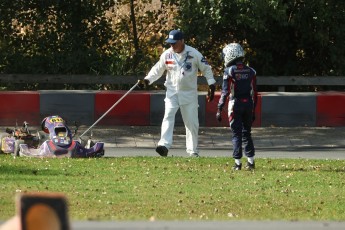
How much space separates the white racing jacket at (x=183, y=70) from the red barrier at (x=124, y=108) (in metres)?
3.45

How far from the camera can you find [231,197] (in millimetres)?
11656

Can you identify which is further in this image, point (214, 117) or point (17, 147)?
point (214, 117)

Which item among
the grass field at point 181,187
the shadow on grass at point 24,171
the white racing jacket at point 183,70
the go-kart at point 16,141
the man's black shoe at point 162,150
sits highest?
the white racing jacket at point 183,70

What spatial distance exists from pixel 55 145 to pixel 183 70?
2032 mm

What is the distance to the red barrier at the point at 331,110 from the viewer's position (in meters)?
19.4

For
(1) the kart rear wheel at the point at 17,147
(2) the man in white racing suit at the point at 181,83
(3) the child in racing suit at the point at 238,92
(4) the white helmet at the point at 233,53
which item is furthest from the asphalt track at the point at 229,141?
(4) the white helmet at the point at 233,53

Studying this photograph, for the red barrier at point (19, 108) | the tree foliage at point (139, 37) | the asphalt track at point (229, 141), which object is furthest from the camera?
the tree foliage at point (139, 37)

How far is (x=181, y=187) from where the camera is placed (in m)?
12.4

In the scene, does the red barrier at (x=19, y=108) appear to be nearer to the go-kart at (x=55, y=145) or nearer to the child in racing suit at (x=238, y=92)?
the go-kart at (x=55, y=145)

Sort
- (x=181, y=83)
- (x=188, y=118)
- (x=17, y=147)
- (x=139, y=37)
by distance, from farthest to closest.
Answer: (x=139, y=37)
(x=188, y=118)
(x=181, y=83)
(x=17, y=147)

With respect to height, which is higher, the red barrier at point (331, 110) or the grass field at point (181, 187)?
the red barrier at point (331, 110)

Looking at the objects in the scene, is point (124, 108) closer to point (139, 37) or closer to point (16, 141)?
point (16, 141)

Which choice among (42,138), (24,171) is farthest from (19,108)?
(24,171)

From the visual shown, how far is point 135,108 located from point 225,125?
1533mm
